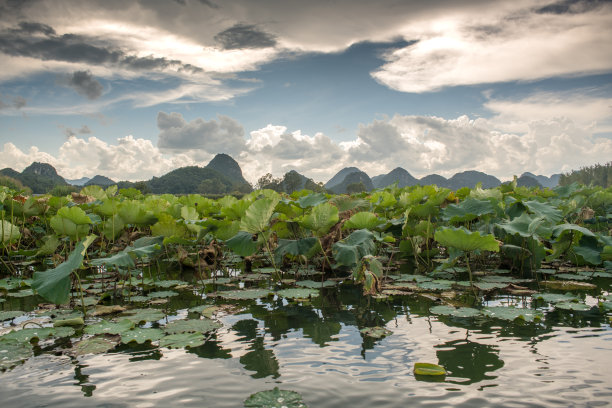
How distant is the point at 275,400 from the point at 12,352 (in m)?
1.59

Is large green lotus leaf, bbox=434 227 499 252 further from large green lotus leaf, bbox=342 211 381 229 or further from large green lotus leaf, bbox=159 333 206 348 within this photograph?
large green lotus leaf, bbox=159 333 206 348

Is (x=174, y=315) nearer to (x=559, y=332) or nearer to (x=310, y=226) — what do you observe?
(x=310, y=226)

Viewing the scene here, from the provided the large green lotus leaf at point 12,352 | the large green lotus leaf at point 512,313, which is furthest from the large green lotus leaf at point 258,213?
the large green lotus leaf at point 512,313

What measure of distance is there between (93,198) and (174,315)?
419cm

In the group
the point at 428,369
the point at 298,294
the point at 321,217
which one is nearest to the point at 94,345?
the point at 298,294

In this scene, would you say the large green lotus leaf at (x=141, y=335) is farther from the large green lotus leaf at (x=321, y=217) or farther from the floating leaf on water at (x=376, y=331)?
the large green lotus leaf at (x=321, y=217)

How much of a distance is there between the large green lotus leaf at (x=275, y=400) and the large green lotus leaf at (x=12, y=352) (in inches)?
52.9

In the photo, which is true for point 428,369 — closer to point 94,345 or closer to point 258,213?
point 94,345

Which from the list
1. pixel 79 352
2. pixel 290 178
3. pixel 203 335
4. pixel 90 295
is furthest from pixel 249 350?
pixel 290 178

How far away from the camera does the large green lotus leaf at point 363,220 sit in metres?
3.95

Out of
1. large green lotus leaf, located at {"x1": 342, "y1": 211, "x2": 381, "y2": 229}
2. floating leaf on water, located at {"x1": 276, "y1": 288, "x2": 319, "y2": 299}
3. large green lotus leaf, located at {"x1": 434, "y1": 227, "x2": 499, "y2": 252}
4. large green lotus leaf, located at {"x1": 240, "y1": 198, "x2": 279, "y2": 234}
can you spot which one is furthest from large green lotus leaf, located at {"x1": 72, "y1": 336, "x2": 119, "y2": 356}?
large green lotus leaf, located at {"x1": 342, "y1": 211, "x2": 381, "y2": 229}

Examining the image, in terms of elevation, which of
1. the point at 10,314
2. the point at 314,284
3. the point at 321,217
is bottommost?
the point at 314,284

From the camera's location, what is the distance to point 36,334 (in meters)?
2.35

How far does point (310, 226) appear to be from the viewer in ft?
12.2
